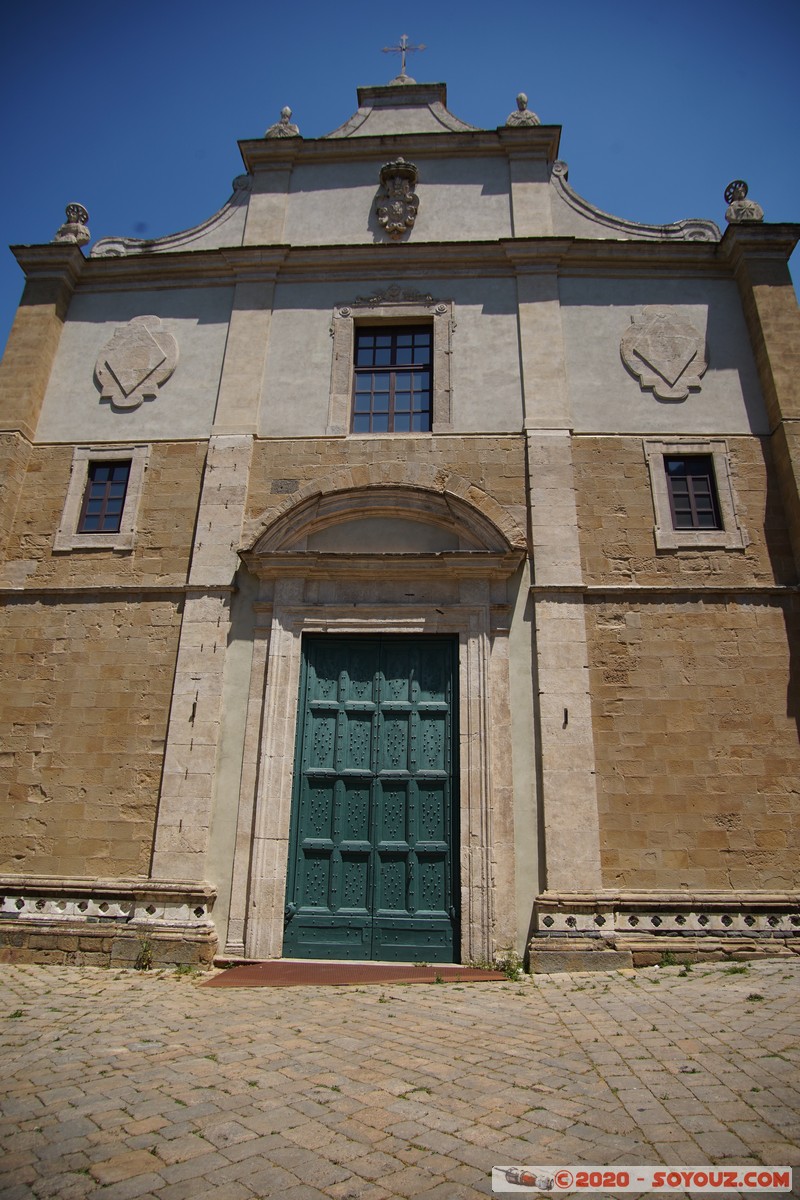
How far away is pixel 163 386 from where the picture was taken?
9.87 m

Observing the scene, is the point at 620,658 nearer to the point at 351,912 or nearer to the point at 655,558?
the point at 655,558

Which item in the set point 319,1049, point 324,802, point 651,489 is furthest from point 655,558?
point 319,1049

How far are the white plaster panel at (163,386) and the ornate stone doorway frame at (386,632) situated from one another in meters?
2.55

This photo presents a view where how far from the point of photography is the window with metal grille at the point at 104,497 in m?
9.28

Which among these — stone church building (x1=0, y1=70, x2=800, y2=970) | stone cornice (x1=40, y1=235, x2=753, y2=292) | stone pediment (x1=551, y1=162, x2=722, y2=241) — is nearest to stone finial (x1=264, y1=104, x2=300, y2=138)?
stone church building (x1=0, y1=70, x2=800, y2=970)

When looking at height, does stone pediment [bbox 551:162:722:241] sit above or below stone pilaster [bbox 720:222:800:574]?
above

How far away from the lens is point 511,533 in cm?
857

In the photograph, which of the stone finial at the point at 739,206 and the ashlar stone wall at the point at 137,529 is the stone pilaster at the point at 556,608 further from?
the ashlar stone wall at the point at 137,529

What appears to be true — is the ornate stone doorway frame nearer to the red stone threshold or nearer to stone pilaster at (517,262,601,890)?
the red stone threshold

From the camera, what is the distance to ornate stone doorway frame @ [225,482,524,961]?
733cm

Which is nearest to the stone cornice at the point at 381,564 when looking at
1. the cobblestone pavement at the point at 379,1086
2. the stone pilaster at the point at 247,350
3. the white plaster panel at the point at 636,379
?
the stone pilaster at the point at 247,350

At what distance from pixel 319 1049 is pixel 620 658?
5.07m

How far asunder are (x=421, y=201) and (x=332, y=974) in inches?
399

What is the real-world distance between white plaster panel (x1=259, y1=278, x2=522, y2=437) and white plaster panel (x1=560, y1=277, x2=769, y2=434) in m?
0.85
